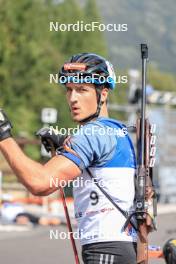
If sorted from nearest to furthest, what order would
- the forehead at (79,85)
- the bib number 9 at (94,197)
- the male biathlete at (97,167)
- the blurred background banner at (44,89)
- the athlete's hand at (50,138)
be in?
the male biathlete at (97,167) → the bib number 9 at (94,197) → the forehead at (79,85) → the athlete's hand at (50,138) → the blurred background banner at (44,89)

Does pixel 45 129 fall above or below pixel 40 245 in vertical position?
above

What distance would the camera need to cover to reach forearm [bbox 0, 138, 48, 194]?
337 centimetres

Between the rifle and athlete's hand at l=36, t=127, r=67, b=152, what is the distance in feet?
1.36

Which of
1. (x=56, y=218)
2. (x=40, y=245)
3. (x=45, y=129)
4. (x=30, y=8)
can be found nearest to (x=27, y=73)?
(x=30, y=8)

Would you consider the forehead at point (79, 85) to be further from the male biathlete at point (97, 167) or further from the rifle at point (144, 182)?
the rifle at point (144, 182)

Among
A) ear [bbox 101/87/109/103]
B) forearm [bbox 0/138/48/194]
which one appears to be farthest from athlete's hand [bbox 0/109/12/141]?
ear [bbox 101/87/109/103]

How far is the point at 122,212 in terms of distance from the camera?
3.80m

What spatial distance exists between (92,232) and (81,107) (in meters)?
0.61

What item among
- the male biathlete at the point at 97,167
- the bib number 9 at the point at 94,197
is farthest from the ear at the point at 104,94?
the bib number 9 at the point at 94,197

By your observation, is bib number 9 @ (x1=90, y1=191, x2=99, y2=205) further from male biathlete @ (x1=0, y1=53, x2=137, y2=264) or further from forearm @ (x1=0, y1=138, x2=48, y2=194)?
forearm @ (x1=0, y1=138, x2=48, y2=194)

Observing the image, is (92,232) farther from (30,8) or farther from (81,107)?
(30,8)

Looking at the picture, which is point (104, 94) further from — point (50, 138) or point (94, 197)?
point (94, 197)

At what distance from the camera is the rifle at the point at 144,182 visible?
3.84 m

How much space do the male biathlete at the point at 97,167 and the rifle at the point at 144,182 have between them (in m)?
0.04
